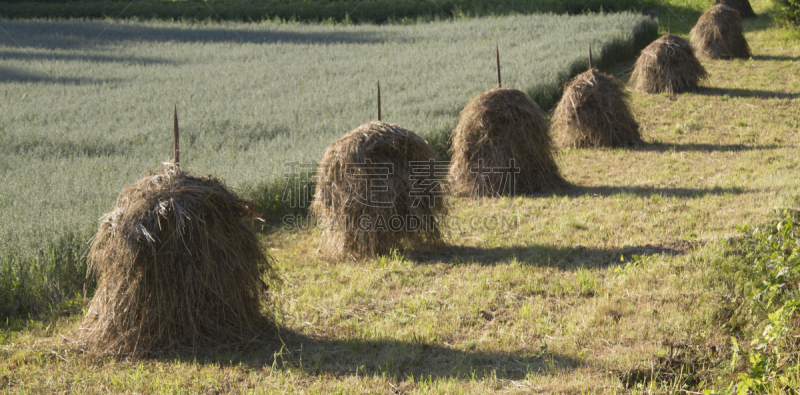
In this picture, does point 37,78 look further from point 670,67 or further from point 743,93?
point 743,93

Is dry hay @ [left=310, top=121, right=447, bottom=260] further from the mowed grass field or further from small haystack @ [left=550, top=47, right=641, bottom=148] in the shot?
small haystack @ [left=550, top=47, right=641, bottom=148]

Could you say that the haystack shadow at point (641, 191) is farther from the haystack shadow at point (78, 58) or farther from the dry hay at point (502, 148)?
the haystack shadow at point (78, 58)

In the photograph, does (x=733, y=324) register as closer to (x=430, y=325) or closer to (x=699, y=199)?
(x=430, y=325)

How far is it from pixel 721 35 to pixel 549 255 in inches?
538

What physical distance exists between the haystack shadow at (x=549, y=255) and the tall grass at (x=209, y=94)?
262 cm

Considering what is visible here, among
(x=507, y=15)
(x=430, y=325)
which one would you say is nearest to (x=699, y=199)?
(x=430, y=325)

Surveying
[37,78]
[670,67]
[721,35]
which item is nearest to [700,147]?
[670,67]

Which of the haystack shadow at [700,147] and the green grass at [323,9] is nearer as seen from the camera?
the haystack shadow at [700,147]

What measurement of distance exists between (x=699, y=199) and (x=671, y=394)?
4385 mm

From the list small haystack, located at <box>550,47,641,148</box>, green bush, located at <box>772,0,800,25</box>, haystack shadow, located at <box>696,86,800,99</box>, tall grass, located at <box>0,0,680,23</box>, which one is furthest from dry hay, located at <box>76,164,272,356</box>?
tall grass, located at <box>0,0,680,23</box>

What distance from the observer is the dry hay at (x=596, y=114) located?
33.4ft

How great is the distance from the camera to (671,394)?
352cm

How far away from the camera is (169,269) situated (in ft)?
13.7

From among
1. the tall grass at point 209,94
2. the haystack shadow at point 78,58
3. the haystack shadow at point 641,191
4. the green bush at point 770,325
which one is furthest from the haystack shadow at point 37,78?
the green bush at point 770,325
